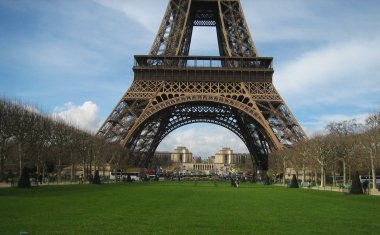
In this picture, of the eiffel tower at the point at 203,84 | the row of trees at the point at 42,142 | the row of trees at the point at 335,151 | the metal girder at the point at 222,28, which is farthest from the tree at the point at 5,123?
the row of trees at the point at 335,151

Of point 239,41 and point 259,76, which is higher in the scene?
point 239,41

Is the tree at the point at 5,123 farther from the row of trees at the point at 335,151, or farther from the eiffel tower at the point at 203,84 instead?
the row of trees at the point at 335,151

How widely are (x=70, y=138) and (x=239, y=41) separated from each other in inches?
1099

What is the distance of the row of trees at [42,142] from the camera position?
5203cm

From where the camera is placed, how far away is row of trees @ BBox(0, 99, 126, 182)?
171 ft

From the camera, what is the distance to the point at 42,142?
184 ft

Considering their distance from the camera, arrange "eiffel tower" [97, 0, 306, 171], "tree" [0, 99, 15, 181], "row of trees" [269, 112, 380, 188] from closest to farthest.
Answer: "tree" [0, 99, 15, 181], "row of trees" [269, 112, 380, 188], "eiffel tower" [97, 0, 306, 171]

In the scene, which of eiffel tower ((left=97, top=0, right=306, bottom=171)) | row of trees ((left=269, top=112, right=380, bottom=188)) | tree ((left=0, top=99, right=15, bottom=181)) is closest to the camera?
tree ((left=0, top=99, right=15, bottom=181))

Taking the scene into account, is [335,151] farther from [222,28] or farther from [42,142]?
[42,142]

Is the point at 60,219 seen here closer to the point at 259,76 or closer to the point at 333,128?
the point at 259,76

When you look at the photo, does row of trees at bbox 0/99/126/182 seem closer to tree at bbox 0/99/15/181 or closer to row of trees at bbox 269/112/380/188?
tree at bbox 0/99/15/181

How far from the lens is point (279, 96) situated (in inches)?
2495

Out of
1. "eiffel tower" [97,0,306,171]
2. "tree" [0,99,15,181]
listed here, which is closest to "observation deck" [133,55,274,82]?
"eiffel tower" [97,0,306,171]

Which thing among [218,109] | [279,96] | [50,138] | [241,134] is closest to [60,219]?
[50,138]
